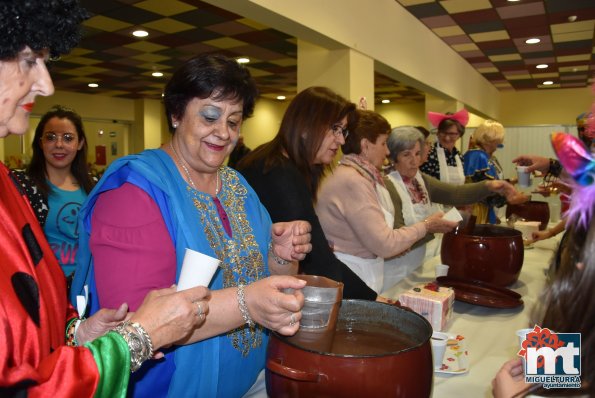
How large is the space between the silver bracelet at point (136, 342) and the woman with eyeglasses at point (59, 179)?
143 cm

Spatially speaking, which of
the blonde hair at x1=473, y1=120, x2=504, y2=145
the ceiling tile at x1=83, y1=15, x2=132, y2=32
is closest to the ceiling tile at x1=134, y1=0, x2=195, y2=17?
the ceiling tile at x1=83, y1=15, x2=132, y2=32

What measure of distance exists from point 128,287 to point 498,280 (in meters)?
1.20

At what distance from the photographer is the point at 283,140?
1.65 meters

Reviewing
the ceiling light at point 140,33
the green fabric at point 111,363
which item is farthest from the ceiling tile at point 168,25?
the green fabric at point 111,363

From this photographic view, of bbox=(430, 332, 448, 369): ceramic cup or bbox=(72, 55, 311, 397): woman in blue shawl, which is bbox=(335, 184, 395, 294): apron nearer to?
bbox=(72, 55, 311, 397): woman in blue shawl

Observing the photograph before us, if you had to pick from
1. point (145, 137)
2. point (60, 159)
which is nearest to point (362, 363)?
point (60, 159)

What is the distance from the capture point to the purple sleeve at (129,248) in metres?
0.86

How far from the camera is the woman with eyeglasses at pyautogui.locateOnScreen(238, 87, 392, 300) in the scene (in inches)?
59.0

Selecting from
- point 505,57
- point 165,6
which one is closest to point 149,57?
point 165,6

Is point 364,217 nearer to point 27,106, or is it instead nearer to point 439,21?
point 27,106

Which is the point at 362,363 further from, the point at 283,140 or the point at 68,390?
the point at 283,140

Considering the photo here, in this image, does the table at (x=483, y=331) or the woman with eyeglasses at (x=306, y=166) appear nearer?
the table at (x=483, y=331)

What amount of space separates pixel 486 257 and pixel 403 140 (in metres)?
1.07

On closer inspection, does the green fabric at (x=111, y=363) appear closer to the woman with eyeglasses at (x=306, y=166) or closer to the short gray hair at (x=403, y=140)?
the woman with eyeglasses at (x=306, y=166)
